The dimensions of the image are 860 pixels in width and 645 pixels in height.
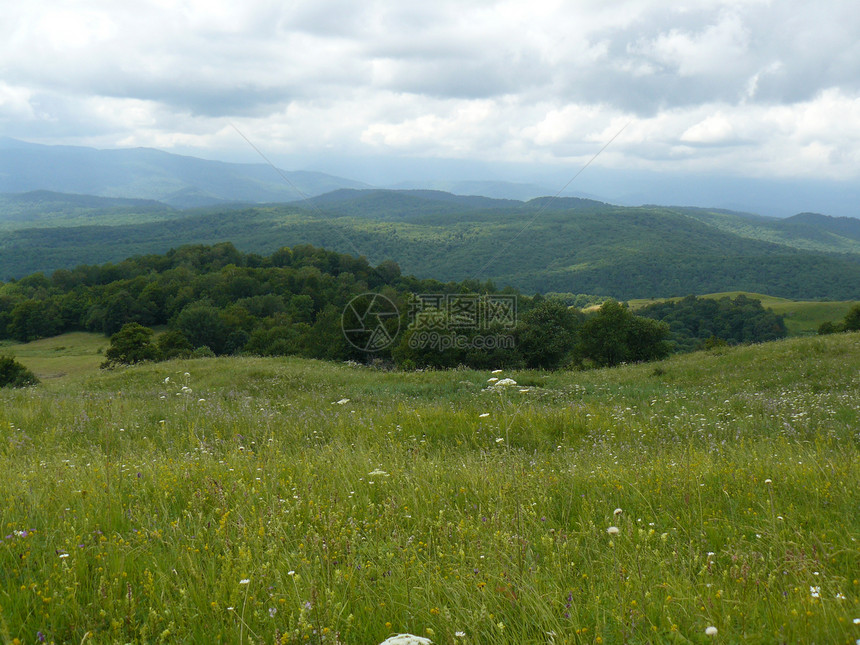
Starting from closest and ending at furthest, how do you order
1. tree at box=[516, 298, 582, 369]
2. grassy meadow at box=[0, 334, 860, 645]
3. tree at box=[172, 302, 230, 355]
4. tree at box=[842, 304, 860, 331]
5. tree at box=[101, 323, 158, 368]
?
grassy meadow at box=[0, 334, 860, 645] < tree at box=[516, 298, 582, 369] < tree at box=[842, 304, 860, 331] < tree at box=[101, 323, 158, 368] < tree at box=[172, 302, 230, 355]

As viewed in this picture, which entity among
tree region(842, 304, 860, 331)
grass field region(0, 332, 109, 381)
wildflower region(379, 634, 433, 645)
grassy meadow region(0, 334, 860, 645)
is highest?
wildflower region(379, 634, 433, 645)

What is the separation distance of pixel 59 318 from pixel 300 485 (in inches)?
A: 3888

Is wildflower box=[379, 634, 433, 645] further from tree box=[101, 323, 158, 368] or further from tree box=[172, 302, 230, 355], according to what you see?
tree box=[172, 302, 230, 355]

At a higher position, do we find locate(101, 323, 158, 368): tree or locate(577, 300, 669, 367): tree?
locate(577, 300, 669, 367): tree

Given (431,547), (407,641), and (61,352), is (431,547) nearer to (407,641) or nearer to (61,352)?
(407,641)

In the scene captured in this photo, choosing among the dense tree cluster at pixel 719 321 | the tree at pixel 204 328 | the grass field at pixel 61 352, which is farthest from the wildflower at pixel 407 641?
the dense tree cluster at pixel 719 321

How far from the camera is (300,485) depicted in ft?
15.0

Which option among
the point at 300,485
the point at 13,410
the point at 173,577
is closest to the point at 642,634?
the point at 173,577

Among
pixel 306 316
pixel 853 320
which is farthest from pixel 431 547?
pixel 306 316
